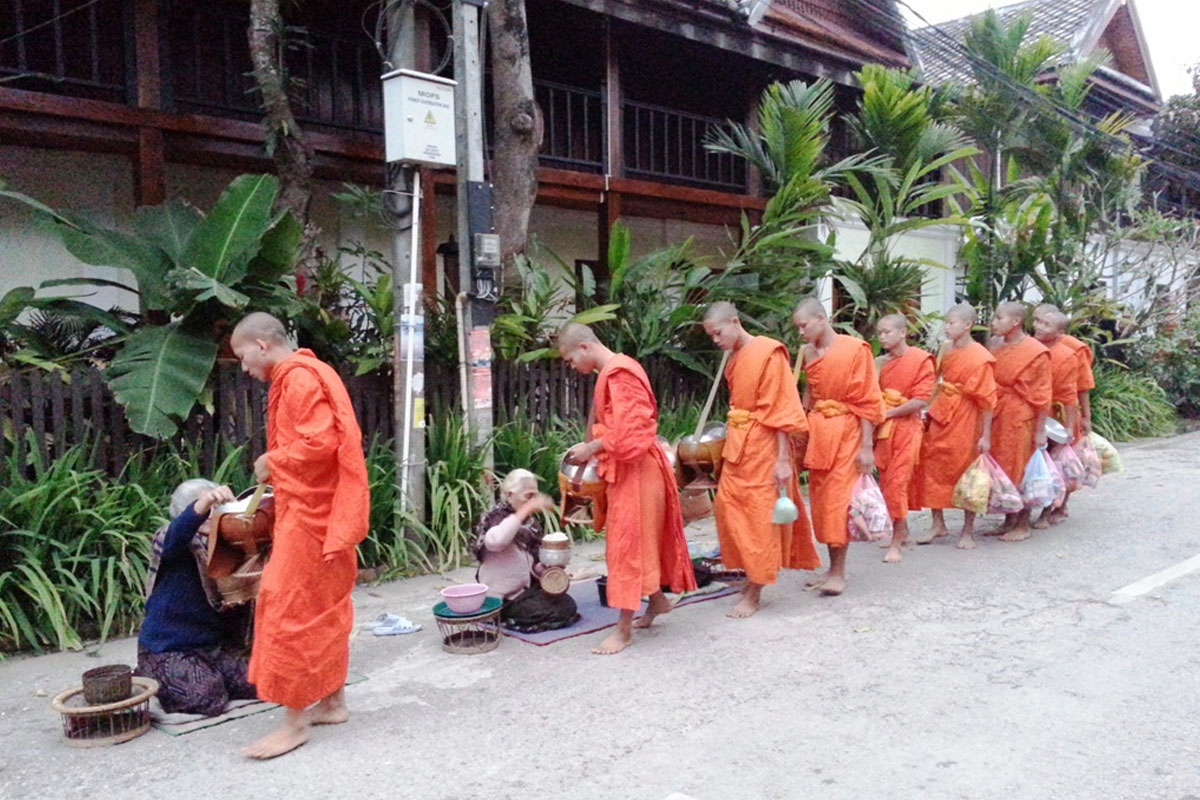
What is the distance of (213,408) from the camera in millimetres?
6375

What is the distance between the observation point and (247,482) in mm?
6453

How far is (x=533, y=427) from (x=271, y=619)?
14.4ft

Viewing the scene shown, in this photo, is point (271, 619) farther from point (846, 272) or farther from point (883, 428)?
point (846, 272)

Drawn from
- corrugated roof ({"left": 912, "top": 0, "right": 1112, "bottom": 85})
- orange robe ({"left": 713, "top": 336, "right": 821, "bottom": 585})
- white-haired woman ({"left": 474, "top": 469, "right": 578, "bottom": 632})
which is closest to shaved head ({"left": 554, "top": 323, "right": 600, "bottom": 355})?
white-haired woman ({"left": 474, "top": 469, "right": 578, "bottom": 632})

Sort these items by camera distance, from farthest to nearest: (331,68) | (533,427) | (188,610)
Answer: (331,68)
(533,427)
(188,610)

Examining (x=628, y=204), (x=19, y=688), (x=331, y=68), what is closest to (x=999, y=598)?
(x=19, y=688)

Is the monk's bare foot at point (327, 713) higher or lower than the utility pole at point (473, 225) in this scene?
lower

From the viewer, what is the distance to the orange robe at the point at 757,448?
559 cm

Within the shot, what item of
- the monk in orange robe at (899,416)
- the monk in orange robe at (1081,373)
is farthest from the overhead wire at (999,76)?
the monk in orange robe at (899,416)

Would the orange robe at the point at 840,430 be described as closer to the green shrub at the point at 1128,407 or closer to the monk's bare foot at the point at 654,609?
the monk's bare foot at the point at 654,609

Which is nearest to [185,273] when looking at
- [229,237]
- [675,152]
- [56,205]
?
[229,237]

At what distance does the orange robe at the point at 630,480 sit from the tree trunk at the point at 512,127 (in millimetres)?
3577

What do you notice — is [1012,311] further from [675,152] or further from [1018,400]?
[675,152]

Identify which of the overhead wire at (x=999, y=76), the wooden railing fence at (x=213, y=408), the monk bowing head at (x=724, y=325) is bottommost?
the wooden railing fence at (x=213, y=408)
